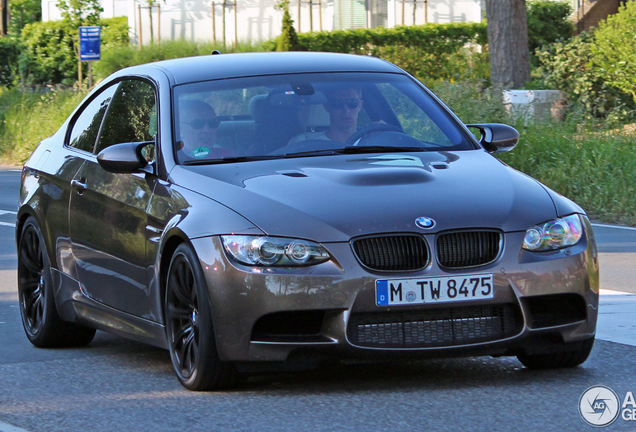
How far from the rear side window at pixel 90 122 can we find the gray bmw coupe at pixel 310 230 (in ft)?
0.66

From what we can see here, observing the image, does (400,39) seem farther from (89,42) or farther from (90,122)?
(90,122)

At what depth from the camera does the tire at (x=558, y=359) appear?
525 cm

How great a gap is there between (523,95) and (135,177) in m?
12.9

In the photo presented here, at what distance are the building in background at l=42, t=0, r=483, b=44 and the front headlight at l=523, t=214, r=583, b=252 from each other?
3729 cm

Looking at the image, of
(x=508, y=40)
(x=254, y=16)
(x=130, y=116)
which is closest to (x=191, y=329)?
(x=130, y=116)

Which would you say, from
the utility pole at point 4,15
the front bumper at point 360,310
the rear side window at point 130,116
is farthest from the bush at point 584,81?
the utility pole at point 4,15

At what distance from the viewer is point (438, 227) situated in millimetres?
4754

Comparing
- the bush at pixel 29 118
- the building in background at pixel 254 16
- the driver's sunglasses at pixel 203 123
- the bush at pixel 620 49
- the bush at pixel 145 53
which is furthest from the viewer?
the building in background at pixel 254 16

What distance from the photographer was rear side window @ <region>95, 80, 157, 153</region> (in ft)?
20.0

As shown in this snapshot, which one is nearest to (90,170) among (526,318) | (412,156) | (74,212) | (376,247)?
(74,212)

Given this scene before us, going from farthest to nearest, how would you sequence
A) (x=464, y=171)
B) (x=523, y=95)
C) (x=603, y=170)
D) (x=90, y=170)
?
(x=523, y=95) < (x=603, y=170) < (x=90, y=170) < (x=464, y=171)

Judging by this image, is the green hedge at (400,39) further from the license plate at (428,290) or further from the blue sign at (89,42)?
the license plate at (428,290)

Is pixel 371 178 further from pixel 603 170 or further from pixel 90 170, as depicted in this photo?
pixel 603 170

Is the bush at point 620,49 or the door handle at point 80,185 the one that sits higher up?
the bush at point 620,49
